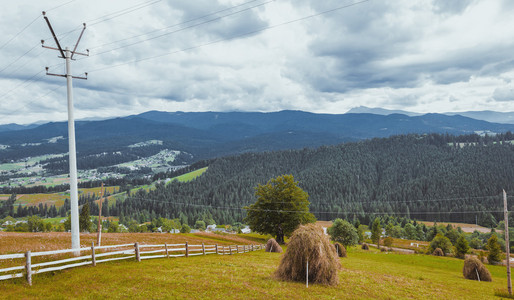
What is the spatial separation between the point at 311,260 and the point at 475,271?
28.2 m

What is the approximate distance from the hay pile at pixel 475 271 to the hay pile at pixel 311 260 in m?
26.0

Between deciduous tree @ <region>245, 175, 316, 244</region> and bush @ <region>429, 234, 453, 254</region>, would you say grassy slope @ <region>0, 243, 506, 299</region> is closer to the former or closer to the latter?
deciduous tree @ <region>245, 175, 316, 244</region>

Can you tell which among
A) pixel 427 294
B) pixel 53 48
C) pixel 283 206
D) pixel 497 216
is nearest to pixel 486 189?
pixel 497 216

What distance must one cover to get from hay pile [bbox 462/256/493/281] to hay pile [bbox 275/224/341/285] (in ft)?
85.3

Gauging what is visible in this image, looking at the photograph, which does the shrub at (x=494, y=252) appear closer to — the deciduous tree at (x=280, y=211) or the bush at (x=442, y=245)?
the bush at (x=442, y=245)

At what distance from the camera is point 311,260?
55.9ft

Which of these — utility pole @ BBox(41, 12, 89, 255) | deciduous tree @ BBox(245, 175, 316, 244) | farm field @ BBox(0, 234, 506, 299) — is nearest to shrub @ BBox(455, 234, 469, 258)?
deciduous tree @ BBox(245, 175, 316, 244)

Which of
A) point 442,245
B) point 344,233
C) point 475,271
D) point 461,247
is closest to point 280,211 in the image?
point 344,233

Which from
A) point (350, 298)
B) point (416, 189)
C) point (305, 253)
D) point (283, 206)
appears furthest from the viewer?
point (416, 189)

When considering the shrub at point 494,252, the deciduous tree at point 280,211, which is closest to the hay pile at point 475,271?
the deciduous tree at point 280,211

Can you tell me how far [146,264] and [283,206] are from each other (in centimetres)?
4176

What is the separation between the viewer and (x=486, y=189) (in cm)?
17738

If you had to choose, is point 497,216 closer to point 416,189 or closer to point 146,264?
point 416,189

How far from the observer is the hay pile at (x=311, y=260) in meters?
17.0
